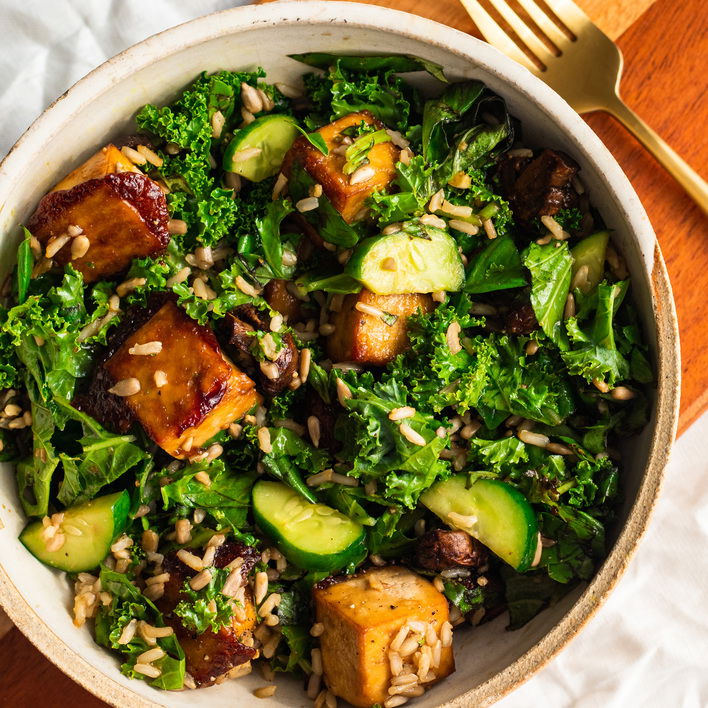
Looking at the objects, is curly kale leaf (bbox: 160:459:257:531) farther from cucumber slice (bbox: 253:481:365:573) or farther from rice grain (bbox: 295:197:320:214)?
rice grain (bbox: 295:197:320:214)

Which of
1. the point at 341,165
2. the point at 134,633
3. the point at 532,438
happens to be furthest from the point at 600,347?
the point at 134,633

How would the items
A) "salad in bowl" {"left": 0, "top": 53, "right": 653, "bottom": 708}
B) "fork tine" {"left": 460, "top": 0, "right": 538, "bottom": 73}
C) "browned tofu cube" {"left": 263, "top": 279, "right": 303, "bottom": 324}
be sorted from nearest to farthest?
"salad in bowl" {"left": 0, "top": 53, "right": 653, "bottom": 708} → "browned tofu cube" {"left": 263, "top": 279, "right": 303, "bottom": 324} → "fork tine" {"left": 460, "top": 0, "right": 538, "bottom": 73}

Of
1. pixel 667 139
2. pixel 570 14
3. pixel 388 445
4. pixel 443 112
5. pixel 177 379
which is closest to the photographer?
pixel 177 379

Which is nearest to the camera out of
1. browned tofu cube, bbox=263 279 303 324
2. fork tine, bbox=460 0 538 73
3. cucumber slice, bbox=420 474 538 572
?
cucumber slice, bbox=420 474 538 572

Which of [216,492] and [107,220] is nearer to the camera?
[107,220]

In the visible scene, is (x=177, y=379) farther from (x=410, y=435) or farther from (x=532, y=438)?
(x=532, y=438)

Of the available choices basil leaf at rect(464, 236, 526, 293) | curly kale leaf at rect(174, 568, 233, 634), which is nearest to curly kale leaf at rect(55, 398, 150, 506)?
curly kale leaf at rect(174, 568, 233, 634)

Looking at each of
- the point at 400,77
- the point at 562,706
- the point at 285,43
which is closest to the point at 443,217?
the point at 400,77
